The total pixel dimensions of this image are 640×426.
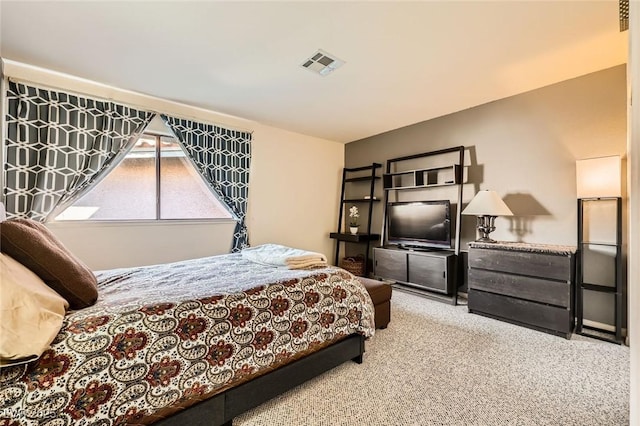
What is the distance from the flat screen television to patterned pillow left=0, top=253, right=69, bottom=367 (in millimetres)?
3658

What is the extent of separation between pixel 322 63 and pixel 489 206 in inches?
88.8

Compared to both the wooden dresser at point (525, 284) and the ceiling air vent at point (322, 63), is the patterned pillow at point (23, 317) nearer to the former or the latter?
the ceiling air vent at point (322, 63)

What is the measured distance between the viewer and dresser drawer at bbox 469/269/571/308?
99.2 inches

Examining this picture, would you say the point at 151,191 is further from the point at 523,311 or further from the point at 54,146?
the point at 523,311

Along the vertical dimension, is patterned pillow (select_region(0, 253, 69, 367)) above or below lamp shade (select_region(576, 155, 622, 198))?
below

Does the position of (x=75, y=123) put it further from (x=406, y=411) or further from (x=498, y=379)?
(x=498, y=379)

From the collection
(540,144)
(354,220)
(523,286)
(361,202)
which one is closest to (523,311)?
(523,286)

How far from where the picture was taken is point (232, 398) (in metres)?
1.43

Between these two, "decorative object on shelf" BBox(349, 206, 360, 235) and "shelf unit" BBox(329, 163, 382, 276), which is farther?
"decorative object on shelf" BBox(349, 206, 360, 235)

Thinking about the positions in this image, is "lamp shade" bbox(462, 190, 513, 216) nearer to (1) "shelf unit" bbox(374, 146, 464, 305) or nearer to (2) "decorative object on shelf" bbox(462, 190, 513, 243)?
(2) "decorative object on shelf" bbox(462, 190, 513, 243)

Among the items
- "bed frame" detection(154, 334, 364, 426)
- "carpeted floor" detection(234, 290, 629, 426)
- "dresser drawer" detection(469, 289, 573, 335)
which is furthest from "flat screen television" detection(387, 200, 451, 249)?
"bed frame" detection(154, 334, 364, 426)

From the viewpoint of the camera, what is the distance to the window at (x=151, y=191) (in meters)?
3.03

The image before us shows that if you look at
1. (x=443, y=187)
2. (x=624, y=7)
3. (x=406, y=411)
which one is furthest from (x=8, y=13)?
(x=443, y=187)

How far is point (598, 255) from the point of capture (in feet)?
8.80
